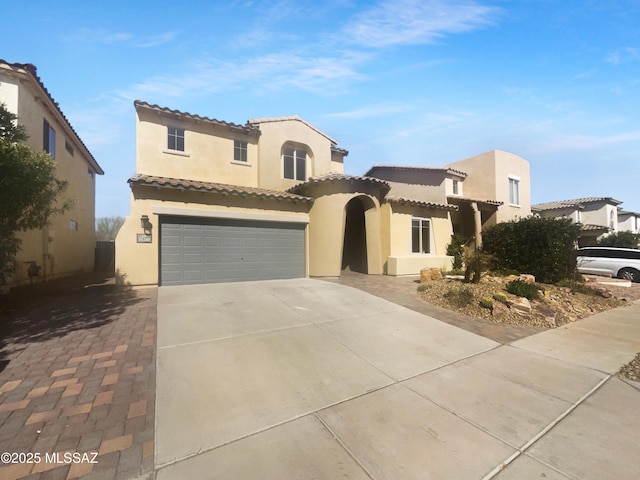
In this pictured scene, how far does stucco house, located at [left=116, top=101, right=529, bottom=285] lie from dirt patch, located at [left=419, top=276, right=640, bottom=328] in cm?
404

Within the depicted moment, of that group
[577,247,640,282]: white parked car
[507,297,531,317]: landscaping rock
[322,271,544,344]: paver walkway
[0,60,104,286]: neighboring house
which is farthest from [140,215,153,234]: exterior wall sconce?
[577,247,640,282]: white parked car

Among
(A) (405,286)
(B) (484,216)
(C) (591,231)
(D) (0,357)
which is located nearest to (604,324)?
(A) (405,286)

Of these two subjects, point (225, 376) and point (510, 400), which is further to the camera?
point (225, 376)

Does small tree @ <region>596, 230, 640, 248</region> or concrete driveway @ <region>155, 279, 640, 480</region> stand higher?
small tree @ <region>596, 230, 640, 248</region>

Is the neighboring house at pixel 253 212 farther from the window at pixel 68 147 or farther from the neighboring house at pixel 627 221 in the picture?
the neighboring house at pixel 627 221

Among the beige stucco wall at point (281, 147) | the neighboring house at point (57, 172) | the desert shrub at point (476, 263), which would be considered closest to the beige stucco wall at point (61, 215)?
the neighboring house at point (57, 172)

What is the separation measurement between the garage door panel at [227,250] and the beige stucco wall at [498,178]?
615 inches

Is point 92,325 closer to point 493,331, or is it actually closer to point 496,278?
point 493,331

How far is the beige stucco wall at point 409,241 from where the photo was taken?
42.5ft

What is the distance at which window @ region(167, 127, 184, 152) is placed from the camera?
11.9m

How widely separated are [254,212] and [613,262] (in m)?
19.2

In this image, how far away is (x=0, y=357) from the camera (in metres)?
4.05

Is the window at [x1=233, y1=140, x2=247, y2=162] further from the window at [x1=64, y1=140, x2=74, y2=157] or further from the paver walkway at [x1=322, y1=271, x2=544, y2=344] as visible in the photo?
the window at [x1=64, y1=140, x2=74, y2=157]

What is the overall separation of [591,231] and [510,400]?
28395 mm
